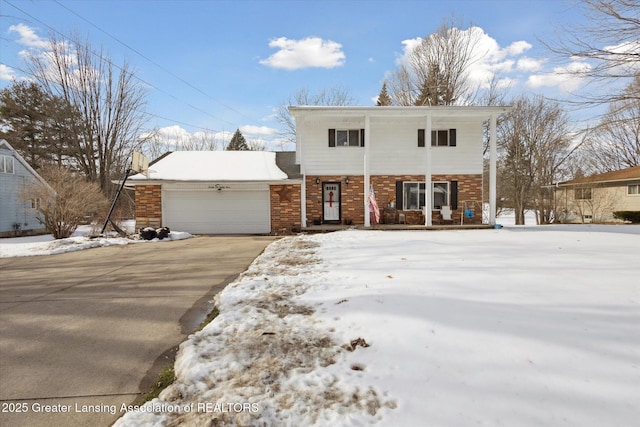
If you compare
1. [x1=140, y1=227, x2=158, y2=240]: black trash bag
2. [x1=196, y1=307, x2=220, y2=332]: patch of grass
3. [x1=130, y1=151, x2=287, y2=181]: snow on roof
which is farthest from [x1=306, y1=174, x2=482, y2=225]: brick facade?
[x1=196, y1=307, x2=220, y2=332]: patch of grass

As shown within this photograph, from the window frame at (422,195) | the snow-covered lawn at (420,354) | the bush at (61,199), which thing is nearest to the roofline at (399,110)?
the window frame at (422,195)

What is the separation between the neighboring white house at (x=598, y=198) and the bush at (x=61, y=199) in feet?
92.0

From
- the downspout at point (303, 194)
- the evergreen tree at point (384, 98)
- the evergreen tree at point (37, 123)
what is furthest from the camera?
the evergreen tree at point (384, 98)

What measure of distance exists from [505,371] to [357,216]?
12.4 metres

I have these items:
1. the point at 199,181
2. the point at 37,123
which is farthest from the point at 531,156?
the point at 37,123

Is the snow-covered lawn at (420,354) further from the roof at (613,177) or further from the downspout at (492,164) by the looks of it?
the roof at (613,177)

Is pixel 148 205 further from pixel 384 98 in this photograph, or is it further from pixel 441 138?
pixel 384 98

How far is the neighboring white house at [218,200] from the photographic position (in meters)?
14.2

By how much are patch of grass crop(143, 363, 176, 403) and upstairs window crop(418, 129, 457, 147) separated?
556 inches

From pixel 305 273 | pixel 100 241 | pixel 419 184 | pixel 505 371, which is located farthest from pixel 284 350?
pixel 419 184

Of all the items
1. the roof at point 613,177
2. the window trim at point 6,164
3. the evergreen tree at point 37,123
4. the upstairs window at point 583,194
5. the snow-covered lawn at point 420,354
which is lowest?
the snow-covered lawn at point 420,354

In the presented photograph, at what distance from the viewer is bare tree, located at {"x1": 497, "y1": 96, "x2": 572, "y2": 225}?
23281 millimetres

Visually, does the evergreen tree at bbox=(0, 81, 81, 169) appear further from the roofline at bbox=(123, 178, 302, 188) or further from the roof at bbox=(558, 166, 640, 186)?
the roof at bbox=(558, 166, 640, 186)

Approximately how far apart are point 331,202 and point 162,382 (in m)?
12.5
